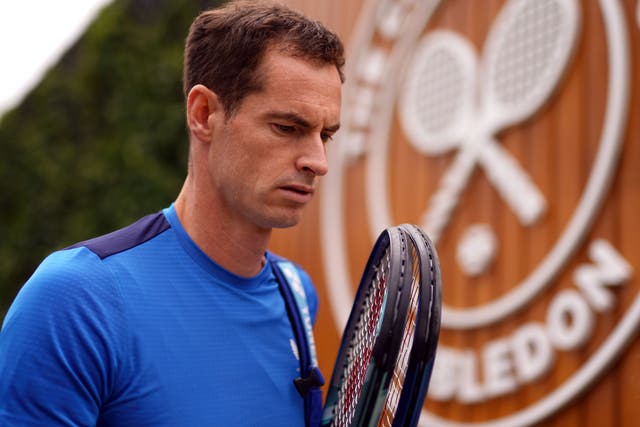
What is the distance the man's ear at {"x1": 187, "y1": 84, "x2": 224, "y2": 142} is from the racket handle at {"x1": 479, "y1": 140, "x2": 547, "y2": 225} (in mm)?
1475

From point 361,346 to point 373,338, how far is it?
0.15m

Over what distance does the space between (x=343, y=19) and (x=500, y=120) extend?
132cm

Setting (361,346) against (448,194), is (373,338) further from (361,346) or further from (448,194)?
(448,194)

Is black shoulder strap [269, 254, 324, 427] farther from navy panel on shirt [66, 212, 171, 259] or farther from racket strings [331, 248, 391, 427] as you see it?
navy panel on shirt [66, 212, 171, 259]

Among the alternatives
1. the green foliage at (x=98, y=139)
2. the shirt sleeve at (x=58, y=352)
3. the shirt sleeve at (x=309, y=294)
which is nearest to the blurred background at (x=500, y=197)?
the shirt sleeve at (x=309, y=294)

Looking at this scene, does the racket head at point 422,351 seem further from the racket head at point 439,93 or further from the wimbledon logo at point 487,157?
the racket head at point 439,93

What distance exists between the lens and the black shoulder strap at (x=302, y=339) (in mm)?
1532

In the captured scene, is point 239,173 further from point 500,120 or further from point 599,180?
point 500,120

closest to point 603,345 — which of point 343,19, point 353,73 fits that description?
point 353,73

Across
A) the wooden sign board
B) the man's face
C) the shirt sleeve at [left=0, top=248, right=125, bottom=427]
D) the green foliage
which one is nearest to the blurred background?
the wooden sign board

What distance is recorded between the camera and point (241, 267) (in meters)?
1.56

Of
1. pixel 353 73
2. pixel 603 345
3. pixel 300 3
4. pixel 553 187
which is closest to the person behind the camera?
Result: pixel 603 345

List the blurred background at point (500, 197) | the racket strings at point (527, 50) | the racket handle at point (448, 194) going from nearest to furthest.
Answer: the blurred background at point (500, 197)
the racket strings at point (527, 50)
the racket handle at point (448, 194)

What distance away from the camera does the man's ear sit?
4.97 feet
